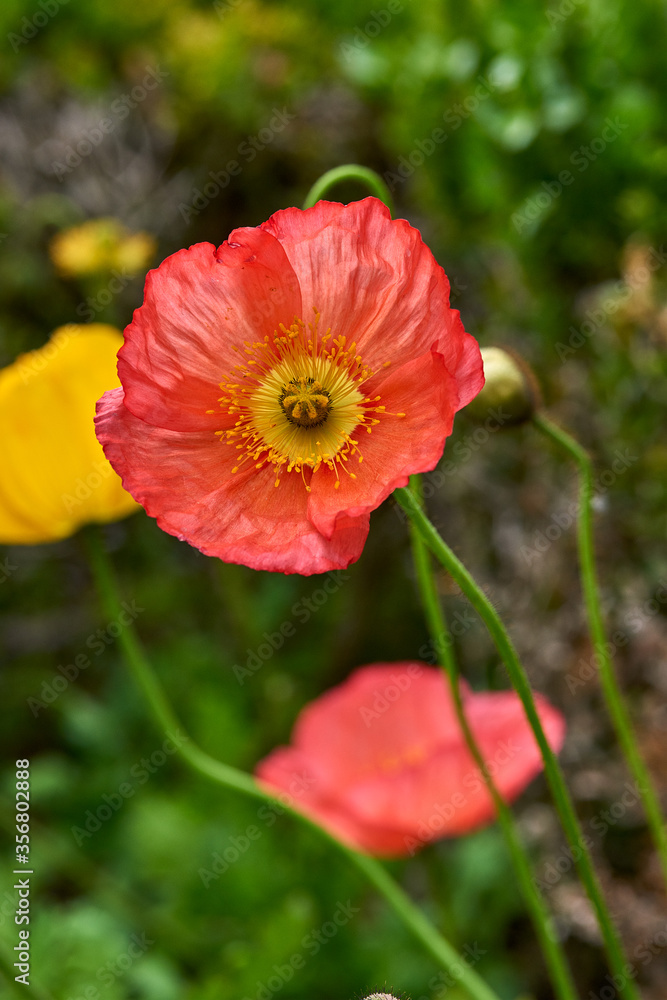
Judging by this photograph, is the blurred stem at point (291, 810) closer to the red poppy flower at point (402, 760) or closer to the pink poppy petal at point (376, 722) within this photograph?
the red poppy flower at point (402, 760)

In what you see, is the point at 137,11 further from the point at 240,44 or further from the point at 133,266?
the point at 133,266

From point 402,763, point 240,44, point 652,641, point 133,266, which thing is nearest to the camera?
point 402,763

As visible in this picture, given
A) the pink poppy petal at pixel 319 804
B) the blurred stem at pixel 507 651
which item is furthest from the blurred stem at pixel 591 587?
the pink poppy petal at pixel 319 804

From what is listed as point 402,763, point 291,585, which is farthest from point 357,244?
point 291,585

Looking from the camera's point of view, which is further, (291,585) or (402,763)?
(291,585)

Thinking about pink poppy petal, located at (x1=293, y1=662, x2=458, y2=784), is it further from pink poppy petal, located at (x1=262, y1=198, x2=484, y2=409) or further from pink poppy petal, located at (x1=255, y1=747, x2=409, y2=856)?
pink poppy petal, located at (x1=262, y1=198, x2=484, y2=409)

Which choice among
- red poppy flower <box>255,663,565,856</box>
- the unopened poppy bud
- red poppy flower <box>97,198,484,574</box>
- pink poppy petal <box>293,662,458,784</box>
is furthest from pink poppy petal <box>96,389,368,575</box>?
pink poppy petal <box>293,662,458,784</box>
